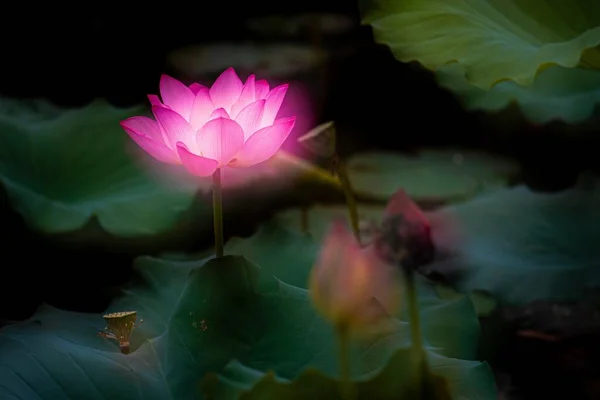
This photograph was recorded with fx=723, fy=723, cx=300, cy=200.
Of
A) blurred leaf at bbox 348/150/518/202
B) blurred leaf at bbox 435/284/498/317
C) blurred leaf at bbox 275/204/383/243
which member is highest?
blurred leaf at bbox 348/150/518/202

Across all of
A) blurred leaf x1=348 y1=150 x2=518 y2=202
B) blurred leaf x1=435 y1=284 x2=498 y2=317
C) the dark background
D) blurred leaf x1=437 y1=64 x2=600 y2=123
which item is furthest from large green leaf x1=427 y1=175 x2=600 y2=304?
the dark background

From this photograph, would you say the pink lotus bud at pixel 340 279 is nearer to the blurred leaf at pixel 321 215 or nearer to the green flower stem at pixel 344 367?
the green flower stem at pixel 344 367

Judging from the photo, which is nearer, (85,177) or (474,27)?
(474,27)

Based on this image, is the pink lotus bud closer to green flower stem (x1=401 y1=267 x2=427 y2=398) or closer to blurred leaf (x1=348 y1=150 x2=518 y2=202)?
green flower stem (x1=401 y1=267 x2=427 y2=398)

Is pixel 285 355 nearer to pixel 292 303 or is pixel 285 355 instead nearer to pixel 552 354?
pixel 292 303

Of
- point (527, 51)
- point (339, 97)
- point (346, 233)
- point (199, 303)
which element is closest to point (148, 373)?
point (199, 303)

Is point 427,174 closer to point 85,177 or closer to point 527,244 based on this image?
point 527,244

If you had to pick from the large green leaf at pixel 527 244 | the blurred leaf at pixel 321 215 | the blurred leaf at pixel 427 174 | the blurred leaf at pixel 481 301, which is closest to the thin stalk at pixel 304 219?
the blurred leaf at pixel 321 215

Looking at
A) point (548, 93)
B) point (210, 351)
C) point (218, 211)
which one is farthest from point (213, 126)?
point (548, 93)
